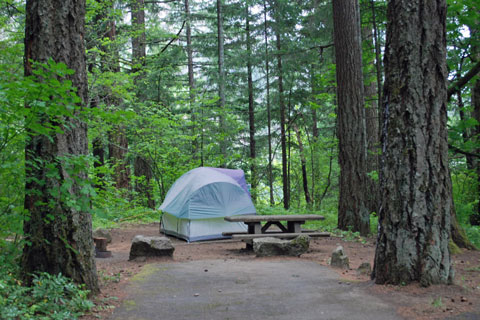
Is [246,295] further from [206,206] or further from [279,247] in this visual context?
[206,206]

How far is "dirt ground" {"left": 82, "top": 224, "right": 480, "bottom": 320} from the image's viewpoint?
375 cm

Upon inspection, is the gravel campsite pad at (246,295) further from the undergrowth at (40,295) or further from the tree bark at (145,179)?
the tree bark at (145,179)

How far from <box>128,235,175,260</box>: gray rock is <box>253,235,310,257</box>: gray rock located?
5.79 ft

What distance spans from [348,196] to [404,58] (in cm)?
607

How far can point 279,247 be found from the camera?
7.77 m

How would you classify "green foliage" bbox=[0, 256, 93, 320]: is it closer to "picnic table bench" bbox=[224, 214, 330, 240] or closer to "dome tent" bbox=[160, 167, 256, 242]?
"picnic table bench" bbox=[224, 214, 330, 240]

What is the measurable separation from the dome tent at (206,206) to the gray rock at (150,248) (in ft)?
8.99

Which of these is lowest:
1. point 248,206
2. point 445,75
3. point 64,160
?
point 248,206

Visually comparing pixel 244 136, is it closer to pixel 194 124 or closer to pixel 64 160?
pixel 194 124

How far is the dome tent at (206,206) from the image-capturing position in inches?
403

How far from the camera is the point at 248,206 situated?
10766 mm

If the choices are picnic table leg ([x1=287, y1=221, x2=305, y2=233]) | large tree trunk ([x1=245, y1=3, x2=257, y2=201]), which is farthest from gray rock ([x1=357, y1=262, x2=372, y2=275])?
large tree trunk ([x1=245, y1=3, x2=257, y2=201])

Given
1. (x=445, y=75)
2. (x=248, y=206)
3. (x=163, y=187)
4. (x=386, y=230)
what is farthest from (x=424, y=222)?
(x=163, y=187)

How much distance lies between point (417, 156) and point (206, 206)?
678cm
